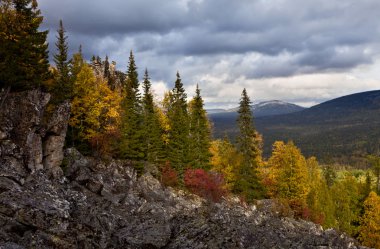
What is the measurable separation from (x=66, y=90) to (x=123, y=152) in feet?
44.8

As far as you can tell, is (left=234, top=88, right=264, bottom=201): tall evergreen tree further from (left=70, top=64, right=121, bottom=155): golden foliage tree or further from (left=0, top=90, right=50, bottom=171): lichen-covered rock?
(left=0, top=90, right=50, bottom=171): lichen-covered rock

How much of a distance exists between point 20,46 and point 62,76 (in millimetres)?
7759

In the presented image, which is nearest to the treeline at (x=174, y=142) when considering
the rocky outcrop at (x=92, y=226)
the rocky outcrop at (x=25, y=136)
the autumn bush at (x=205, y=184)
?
the autumn bush at (x=205, y=184)

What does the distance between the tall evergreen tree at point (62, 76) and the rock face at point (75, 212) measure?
4427 millimetres

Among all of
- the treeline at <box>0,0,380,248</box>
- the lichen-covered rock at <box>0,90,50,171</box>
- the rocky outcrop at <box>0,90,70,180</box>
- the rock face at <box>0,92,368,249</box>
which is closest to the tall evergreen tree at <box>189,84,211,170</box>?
the treeline at <box>0,0,380,248</box>

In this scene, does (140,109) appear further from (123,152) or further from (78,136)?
(78,136)

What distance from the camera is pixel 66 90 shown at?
A: 45750mm

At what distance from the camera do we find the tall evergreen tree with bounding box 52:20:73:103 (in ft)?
144

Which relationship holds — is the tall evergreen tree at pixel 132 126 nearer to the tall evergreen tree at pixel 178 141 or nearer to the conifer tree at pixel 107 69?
the tall evergreen tree at pixel 178 141

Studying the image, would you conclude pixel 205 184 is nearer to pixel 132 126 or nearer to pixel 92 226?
pixel 132 126

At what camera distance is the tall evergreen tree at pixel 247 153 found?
205 feet

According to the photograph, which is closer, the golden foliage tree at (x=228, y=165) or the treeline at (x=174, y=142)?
the treeline at (x=174, y=142)

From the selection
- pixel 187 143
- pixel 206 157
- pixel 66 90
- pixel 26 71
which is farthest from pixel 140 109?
pixel 26 71

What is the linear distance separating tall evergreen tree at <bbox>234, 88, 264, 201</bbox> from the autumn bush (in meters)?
4.21
